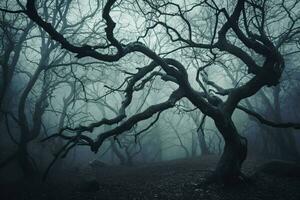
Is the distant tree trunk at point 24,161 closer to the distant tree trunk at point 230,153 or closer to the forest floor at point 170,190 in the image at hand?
the forest floor at point 170,190

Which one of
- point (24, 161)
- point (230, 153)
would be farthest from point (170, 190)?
point (24, 161)

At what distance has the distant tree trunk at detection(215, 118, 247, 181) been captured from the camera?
589cm

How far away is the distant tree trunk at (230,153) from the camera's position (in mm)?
5895

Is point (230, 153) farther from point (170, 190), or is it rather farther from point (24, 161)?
point (24, 161)

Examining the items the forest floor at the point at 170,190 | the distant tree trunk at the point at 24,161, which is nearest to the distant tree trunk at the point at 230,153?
the forest floor at the point at 170,190

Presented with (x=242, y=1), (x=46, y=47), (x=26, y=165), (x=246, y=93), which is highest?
(x=46, y=47)

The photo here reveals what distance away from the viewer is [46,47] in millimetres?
10141

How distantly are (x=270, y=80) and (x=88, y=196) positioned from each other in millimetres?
5789

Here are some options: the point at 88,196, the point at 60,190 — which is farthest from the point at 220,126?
the point at 60,190

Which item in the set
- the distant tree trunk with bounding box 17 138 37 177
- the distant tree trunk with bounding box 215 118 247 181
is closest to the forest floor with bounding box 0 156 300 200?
the distant tree trunk with bounding box 215 118 247 181

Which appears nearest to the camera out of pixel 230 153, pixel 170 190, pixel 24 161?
pixel 230 153

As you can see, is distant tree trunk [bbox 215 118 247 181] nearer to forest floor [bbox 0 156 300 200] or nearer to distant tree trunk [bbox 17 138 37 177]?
forest floor [bbox 0 156 300 200]

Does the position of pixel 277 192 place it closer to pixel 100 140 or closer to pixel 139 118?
pixel 139 118

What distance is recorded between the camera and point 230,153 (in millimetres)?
6090
